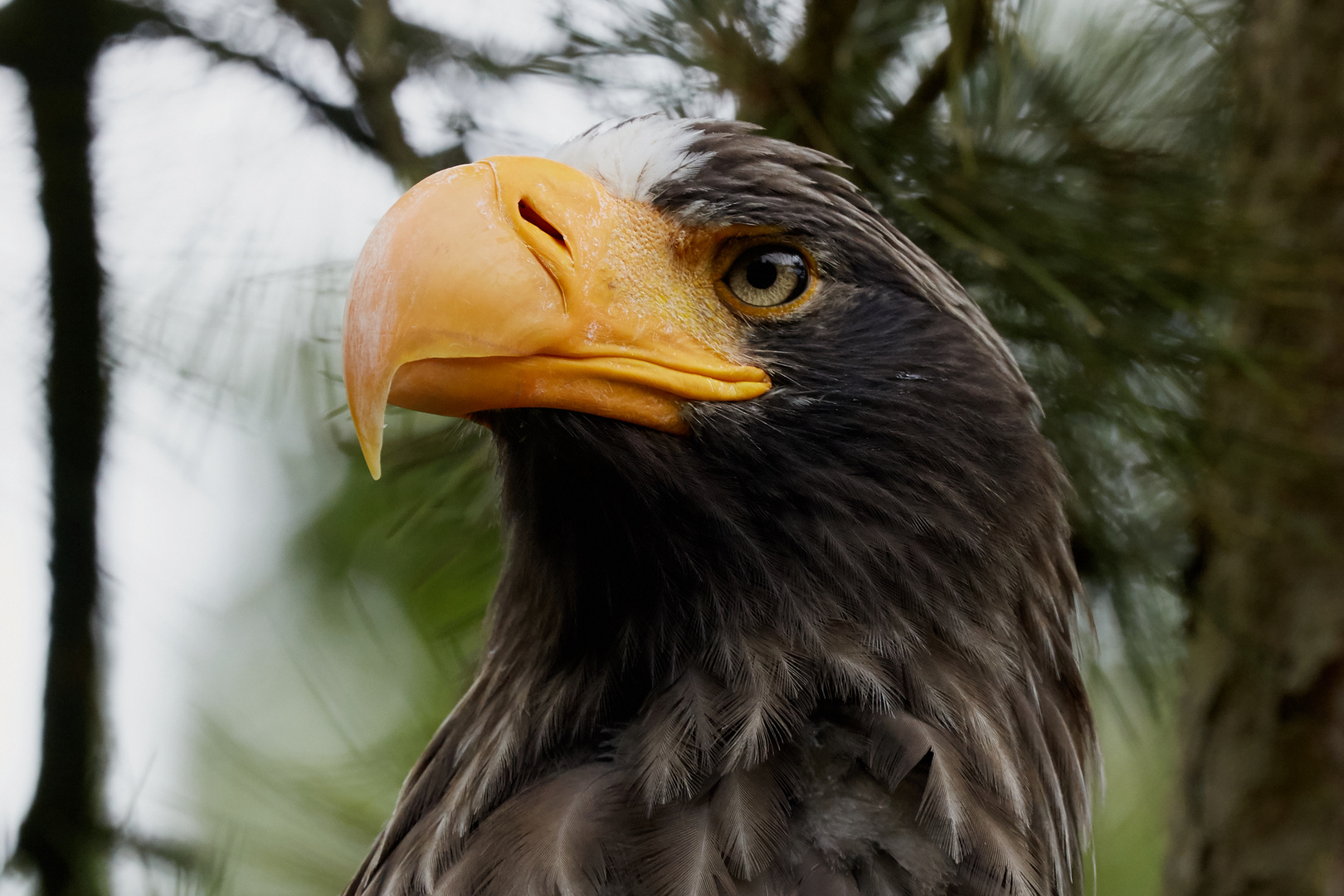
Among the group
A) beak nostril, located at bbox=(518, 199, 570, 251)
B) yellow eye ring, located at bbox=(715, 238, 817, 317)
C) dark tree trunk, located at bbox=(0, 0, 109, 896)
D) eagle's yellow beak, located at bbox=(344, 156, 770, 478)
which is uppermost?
yellow eye ring, located at bbox=(715, 238, 817, 317)

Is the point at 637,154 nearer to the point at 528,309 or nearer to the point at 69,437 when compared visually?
the point at 528,309

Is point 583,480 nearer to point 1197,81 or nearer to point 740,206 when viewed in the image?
point 740,206

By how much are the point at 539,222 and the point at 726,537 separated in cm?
36

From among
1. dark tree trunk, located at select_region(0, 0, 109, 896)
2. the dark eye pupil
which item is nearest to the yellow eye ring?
the dark eye pupil

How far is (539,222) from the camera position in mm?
994

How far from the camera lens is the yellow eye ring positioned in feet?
3.63

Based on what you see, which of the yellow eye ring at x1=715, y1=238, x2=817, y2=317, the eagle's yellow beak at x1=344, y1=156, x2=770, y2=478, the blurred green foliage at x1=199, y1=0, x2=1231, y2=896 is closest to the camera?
the eagle's yellow beak at x1=344, y1=156, x2=770, y2=478

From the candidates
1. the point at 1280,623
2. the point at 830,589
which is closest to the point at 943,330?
the point at 830,589

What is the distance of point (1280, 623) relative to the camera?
5.95 feet

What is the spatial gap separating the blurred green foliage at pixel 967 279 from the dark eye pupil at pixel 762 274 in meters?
0.29

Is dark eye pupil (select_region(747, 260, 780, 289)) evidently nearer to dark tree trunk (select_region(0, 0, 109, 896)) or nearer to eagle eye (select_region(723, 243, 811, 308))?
eagle eye (select_region(723, 243, 811, 308))

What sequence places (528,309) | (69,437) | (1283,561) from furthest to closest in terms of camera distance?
(1283,561)
(69,437)
(528,309)

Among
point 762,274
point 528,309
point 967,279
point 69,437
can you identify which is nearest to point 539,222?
point 528,309

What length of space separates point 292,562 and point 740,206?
1.36 m
